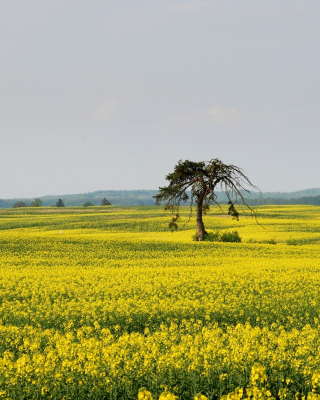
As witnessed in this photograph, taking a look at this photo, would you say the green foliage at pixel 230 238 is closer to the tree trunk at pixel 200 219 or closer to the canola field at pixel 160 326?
the tree trunk at pixel 200 219

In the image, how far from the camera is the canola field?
7809mm

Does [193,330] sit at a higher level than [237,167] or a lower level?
lower

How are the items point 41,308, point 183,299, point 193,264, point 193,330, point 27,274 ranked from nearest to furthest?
point 193,330
point 41,308
point 183,299
point 27,274
point 193,264

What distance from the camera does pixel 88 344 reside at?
9.23 metres

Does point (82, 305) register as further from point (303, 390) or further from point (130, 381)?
point (303, 390)

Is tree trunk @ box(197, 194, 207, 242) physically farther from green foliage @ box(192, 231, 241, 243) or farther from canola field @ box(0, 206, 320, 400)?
canola field @ box(0, 206, 320, 400)

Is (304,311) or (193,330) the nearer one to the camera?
(193,330)

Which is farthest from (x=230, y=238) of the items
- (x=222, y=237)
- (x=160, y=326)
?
(x=160, y=326)

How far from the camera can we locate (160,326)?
37.5ft

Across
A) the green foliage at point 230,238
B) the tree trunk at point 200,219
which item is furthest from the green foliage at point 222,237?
the tree trunk at point 200,219

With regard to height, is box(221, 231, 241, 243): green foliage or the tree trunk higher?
the tree trunk

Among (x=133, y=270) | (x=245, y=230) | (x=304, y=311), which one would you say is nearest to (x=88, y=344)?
(x=304, y=311)

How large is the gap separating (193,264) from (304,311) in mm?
11819

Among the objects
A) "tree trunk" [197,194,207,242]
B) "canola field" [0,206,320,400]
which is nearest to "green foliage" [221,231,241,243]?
"tree trunk" [197,194,207,242]
